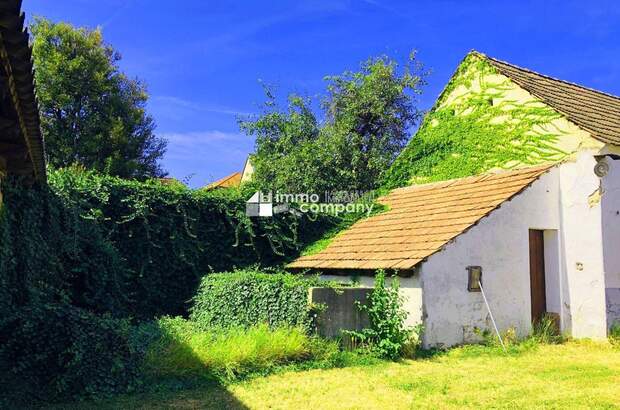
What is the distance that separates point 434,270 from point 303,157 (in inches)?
448

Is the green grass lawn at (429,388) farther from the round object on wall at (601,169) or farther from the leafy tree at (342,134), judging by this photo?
the leafy tree at (342,134)

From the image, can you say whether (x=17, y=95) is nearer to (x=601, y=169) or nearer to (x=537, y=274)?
(x=537, y=274)

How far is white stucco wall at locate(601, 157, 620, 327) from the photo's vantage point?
12.8 m

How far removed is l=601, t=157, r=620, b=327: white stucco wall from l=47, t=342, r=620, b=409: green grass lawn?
3560 millimetres

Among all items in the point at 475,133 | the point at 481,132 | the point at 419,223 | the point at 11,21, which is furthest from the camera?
the point at 475,133

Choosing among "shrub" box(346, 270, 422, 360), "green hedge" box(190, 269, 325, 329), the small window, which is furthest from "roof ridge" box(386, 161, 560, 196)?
"green hedge" box(190, 269, 325, 329)

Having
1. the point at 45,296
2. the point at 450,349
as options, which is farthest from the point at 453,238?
the point at 45,296

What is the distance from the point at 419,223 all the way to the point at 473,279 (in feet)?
7.12

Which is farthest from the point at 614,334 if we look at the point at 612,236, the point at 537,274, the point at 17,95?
the point at 17,95

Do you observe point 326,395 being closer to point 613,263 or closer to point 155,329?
point 155,329

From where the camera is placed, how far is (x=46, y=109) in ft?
79.8

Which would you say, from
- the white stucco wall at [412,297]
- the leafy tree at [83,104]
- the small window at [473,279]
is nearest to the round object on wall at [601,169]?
the small window at [473,279]

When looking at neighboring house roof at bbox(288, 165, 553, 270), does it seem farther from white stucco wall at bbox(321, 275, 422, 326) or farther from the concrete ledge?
the concrete ledge

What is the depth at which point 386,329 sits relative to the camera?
9.81m
